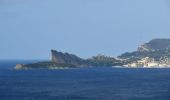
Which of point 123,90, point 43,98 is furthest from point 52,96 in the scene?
point 123,90

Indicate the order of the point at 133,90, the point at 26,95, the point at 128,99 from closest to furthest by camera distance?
the point at 128,99 → the point at 26,95 → the point at 133,90

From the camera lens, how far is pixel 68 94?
533 ft

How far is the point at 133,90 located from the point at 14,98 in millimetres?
41357

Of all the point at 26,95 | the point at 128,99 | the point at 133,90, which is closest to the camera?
the point at 128,99

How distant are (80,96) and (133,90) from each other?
27.0 metres

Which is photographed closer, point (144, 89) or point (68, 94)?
point (68, 94)

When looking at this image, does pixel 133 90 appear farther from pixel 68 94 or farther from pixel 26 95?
pixel 26 95

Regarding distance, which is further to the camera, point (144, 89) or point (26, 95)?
point (144, 89)

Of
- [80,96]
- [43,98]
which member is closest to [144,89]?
[80,96]

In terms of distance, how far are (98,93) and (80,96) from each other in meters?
11.7

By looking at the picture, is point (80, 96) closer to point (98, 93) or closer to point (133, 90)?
point (98, 93)

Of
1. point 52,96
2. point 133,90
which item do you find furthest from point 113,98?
point 133,90

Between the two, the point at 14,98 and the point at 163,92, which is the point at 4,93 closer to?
the point at 14,98

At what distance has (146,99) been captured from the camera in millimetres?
146125
